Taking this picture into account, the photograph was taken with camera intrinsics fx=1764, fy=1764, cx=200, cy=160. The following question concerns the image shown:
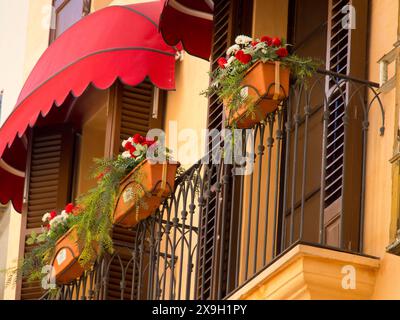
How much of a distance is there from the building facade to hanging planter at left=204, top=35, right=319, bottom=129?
12 cm

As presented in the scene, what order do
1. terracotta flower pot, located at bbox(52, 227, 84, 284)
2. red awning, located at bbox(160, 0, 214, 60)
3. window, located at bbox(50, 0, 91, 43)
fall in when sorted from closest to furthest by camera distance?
1. red awning, located at bbox(160, 0, 214, 60)
2. terracotta flower pot, located at bbox(52, 227, 84, 284)
3. window, located at bbox(50, 0, 91, 43)

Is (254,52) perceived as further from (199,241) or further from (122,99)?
(122,99)


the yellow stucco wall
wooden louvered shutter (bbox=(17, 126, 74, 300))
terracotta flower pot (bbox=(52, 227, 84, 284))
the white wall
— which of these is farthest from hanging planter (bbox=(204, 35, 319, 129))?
the white wall

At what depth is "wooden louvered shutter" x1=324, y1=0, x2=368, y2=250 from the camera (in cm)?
1066

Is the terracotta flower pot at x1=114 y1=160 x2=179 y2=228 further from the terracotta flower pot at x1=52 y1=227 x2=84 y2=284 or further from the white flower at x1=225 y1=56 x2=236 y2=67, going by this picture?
the white flower at x1=225 y1=56 x2=236 y2=67

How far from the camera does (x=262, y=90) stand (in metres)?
11.0

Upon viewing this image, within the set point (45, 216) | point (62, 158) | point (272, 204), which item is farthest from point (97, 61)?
point (272, 204)

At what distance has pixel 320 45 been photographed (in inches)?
502

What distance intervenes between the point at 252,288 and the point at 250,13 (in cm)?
287

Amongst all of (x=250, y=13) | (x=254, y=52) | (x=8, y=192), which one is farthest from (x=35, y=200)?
(x=254, y=52)

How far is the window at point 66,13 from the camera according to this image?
17.2 metres

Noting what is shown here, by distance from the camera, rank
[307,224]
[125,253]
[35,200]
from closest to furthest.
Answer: [307,224], [125,253], [35,200]

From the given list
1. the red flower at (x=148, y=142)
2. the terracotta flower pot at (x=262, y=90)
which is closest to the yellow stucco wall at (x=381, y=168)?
the terracotta flower pot at (x=262, y=90)
